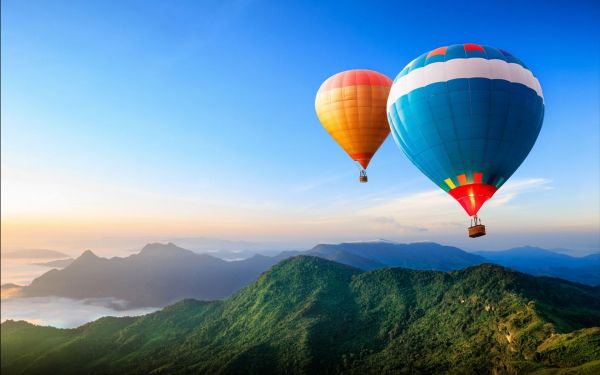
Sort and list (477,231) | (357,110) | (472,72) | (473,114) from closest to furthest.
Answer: (477,231) < (473,114) < (472,72) < (357,110)

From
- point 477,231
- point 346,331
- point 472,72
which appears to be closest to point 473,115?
point 472,72

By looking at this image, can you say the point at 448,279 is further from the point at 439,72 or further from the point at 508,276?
the point at 439,72

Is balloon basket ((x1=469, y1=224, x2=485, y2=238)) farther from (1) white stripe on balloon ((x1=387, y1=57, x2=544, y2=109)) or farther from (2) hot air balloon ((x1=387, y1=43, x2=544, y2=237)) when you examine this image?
(1) white stripe on balloon ((x1=387, y1=57, x2=544, y2=109))

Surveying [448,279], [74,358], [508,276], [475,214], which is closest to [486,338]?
[508,276]

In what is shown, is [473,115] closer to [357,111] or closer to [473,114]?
[473,114]

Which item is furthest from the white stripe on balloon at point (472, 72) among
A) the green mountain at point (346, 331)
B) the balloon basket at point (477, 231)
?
the green mountain at point (346, 331)

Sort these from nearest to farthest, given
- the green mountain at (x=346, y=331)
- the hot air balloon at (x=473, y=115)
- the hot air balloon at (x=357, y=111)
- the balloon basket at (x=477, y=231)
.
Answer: the balloon basket at (x=477, y=231) < the hot air balloon at (x=473, y=115) < the hot air balloon at (x=357, y=111) < the green mountain at (x=346, y=331)

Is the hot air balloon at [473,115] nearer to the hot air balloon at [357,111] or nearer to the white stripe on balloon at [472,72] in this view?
the white stripe on balloon at [472,72]

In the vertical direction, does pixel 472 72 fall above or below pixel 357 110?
below
